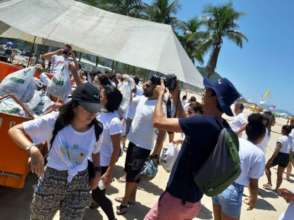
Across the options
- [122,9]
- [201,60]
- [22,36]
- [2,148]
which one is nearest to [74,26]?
[2,148]

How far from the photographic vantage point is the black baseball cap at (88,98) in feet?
8.38

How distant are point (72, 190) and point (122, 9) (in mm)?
35536

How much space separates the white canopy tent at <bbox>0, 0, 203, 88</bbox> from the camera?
5.79 metres

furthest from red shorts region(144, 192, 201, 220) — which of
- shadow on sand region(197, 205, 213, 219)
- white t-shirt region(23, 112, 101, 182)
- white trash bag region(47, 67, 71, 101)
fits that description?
shadow on sand region(197, 205, 213, 219)

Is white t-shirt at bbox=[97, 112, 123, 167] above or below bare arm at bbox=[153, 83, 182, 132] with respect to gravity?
below

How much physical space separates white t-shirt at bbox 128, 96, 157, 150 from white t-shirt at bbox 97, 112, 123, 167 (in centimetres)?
92

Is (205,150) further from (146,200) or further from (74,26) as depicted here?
(74,26)

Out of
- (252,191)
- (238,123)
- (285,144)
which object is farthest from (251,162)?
(285,144)

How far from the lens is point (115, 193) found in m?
5.96

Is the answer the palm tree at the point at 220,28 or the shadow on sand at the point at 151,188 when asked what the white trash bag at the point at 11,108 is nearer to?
the shadow on sand at the point at 151,188

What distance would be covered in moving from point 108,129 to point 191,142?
151 centimetres

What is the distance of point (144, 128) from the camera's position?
16.7 ft

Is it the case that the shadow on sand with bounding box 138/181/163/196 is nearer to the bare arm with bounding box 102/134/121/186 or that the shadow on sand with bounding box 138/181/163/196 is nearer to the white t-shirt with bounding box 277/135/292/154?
the bare arm with bounding box 102/134/121/186

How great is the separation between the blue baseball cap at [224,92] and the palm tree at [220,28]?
41.2 m
